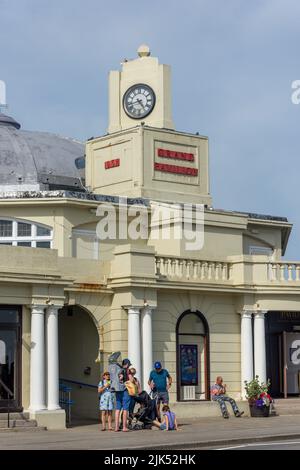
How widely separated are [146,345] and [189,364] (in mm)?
2246

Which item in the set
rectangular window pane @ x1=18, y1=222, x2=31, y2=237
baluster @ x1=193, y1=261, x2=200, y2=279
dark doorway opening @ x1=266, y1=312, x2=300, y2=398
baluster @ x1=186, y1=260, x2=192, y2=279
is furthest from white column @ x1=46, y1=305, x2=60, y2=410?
dark doorway opening @ x1=266, y1=312, x2=300, y2=398

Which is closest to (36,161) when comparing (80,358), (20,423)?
(80,358)

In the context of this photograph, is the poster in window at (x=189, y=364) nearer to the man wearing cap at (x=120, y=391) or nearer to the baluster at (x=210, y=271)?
the baluster at (x=210, y=271)

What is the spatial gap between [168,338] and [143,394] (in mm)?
4629

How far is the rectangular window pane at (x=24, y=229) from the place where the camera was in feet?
118

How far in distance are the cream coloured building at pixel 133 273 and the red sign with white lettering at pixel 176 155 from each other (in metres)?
0.05

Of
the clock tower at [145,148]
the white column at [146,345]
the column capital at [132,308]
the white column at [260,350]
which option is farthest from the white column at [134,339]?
the clock tower at [145,148]

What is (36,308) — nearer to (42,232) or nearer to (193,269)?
(193,269)

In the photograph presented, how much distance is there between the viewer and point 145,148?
1494 inches

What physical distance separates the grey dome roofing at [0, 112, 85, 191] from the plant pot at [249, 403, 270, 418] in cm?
1071

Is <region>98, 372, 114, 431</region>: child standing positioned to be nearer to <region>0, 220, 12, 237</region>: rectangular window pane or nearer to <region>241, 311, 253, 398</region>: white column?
<region>241, 311, 253, 398</region>: white column

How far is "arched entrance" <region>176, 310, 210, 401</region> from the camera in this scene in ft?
109
